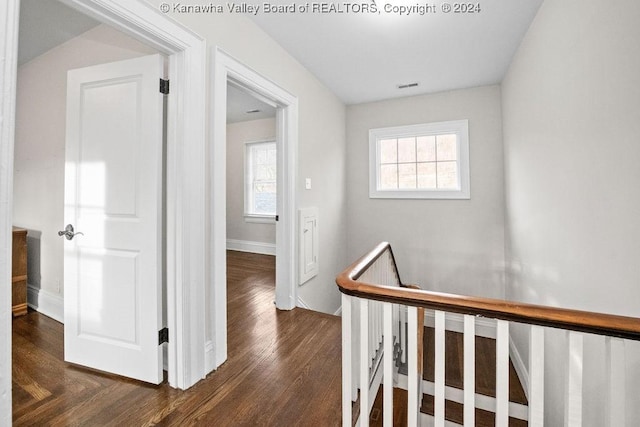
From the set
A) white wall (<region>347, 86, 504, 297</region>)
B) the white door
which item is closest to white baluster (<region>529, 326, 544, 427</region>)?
the white door

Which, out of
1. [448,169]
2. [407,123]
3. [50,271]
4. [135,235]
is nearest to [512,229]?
[448,169]

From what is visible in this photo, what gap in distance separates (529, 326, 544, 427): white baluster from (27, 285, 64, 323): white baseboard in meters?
3.43

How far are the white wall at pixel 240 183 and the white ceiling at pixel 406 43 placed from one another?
8.24 feet

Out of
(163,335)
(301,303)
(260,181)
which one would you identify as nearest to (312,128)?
(301,303)

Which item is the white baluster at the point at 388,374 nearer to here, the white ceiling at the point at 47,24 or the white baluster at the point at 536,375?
the white baluster at the point at 536,375

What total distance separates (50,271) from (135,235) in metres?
1.75

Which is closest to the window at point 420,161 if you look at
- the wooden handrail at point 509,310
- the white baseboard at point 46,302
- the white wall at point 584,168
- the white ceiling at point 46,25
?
the white wall at point 584,168

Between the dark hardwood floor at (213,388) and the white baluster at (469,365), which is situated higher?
the white baluster at (469,365)

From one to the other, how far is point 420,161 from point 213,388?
11.3ft

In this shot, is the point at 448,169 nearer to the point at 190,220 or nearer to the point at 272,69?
the point at 272,69

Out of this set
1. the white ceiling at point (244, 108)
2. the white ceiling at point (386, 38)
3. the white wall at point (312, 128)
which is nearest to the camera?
the white wall at point (312, 128)

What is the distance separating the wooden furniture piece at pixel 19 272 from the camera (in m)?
2.68

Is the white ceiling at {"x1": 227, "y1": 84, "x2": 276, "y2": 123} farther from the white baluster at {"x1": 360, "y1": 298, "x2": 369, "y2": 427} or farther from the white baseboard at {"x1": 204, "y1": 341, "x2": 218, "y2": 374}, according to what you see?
the white baluster at {"x1": 360, "y1": 298, "x2": 369, "y2": 427}

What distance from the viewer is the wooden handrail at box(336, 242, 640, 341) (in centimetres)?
85
